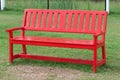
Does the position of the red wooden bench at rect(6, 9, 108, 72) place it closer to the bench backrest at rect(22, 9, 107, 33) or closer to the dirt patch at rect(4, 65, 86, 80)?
the bench backrest at rect(22, 9, 107, 33)

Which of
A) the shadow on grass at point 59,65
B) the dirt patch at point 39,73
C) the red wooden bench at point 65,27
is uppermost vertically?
the red wooden bench at point 65,27

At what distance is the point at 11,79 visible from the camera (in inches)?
267

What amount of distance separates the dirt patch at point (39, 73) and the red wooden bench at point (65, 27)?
337 mm

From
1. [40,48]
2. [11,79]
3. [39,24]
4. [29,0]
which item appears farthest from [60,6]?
[11,79]

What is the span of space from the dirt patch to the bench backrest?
38.4 inches

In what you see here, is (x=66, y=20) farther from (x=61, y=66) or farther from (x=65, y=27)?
(x=61, y=66)

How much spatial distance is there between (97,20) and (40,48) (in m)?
2.37

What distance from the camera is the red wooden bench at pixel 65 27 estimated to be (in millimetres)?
7434

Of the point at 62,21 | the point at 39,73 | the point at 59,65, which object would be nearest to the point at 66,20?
the point at 62,21

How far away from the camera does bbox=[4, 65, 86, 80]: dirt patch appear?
22.7 ft

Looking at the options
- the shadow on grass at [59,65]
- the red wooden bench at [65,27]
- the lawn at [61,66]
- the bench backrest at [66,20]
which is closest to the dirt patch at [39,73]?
the lawn at [61,66]

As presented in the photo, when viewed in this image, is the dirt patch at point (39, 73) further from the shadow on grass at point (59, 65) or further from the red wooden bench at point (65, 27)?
the red wooden bench at point (65, 27)

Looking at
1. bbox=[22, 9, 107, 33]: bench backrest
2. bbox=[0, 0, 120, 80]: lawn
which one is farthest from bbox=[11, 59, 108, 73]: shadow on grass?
bbox=[22, 9, 107, 33]: bench backrest

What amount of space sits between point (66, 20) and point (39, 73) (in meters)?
1.48
